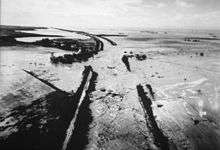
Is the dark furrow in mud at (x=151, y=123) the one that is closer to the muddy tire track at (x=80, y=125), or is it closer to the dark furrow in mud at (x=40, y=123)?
the muddy tire track at (x=80, y=125)

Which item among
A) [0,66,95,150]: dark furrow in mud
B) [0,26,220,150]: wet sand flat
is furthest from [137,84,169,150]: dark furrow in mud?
[0,66,95,150]: dark furrow in mud

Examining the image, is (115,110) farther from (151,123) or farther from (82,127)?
(82,127)

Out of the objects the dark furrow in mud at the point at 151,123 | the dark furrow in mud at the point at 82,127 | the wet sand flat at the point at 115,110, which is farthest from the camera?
the wet sand flat at the point at 115,110

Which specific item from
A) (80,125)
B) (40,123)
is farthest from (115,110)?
(40,123)

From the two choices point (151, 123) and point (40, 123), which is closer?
point (40, 123)

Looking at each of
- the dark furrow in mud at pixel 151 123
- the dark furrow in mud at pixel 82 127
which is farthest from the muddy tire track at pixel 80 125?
the dark furrow in mud at pixel 151 123

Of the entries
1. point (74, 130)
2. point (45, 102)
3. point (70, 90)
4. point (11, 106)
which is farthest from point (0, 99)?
point (74, 130)
